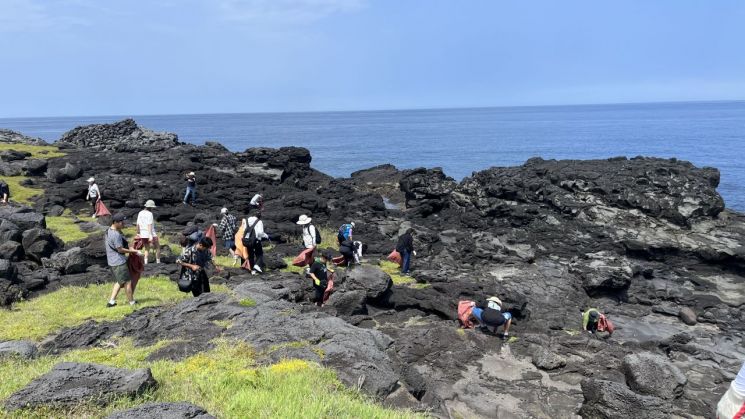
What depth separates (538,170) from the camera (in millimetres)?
40531

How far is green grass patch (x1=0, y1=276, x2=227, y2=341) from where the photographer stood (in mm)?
13109

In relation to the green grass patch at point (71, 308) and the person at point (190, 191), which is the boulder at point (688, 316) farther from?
the person at point (190, 191)

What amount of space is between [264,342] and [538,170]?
34.7m

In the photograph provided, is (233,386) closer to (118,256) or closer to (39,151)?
(118,256)

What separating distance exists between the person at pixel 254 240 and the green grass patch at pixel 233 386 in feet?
29.8

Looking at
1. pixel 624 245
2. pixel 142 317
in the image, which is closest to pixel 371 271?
pixel 142 317

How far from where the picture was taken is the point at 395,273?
23.4m

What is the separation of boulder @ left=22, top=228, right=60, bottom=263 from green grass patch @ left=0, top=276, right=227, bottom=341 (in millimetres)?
3584

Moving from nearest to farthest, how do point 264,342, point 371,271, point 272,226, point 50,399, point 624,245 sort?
point 50,399
point 264,342
point 371,271
point 272,226
point 624,245

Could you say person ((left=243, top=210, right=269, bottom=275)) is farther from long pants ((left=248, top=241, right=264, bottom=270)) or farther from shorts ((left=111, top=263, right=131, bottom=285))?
shorts ((left=111, top=263, right=131, bottom=285))

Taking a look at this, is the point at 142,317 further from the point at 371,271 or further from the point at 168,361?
the point at 371,271

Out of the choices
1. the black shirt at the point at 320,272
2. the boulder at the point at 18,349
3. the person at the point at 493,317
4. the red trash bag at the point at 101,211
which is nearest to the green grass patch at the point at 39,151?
the red trash bag at the point at 101,211

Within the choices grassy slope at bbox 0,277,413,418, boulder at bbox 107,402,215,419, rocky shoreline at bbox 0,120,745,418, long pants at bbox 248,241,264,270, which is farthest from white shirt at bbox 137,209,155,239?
boulder at bbox 107,402,215,419

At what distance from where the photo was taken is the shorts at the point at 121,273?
14219mm
